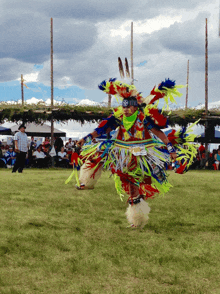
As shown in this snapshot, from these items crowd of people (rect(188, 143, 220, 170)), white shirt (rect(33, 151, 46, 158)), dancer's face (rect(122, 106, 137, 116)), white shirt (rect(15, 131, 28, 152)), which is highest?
dancer's face (rect(122, 106, 137, 116))

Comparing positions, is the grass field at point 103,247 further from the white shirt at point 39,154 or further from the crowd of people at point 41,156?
the crowd of people at point 41,156

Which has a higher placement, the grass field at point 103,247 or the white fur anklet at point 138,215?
the white fur anklet at point 138,215

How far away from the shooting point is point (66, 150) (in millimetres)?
17312

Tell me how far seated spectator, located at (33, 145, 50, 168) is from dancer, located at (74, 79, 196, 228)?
35.3 feet

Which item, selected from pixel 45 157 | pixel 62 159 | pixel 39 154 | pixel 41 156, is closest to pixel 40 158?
pixel 41 156

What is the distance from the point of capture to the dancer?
4.63m

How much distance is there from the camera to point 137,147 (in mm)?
4656

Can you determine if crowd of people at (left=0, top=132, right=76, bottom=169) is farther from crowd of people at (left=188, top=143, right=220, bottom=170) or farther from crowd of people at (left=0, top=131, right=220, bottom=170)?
crowd of people at (left=188, top=143, right=220, bottom=170)

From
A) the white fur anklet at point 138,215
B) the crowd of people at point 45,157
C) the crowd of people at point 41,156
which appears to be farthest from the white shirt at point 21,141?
the white fur anklet at point 138,215

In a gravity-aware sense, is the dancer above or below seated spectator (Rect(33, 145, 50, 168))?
above

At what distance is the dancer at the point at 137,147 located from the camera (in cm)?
463

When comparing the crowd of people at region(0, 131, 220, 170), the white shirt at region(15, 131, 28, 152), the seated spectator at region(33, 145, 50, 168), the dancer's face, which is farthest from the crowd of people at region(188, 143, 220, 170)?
the dancer's face

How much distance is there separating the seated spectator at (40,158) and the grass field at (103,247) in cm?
939

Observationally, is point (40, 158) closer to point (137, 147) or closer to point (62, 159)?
point (62, 159)
